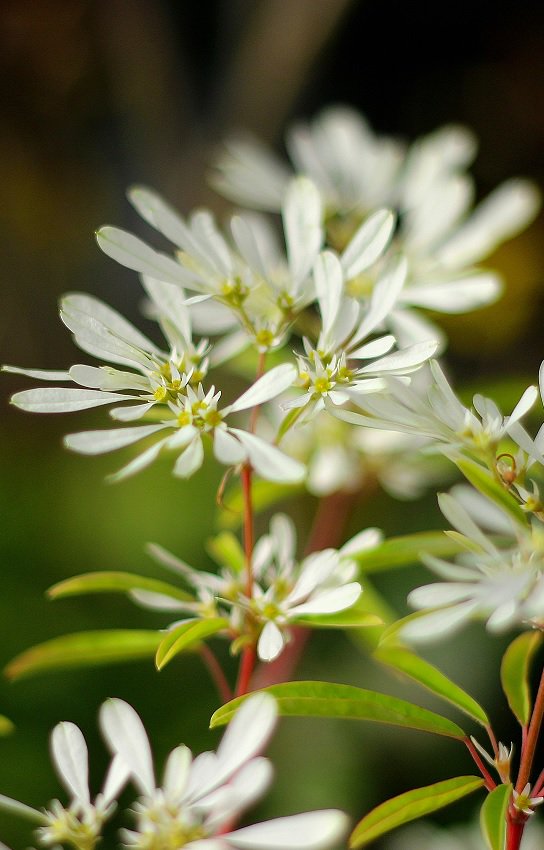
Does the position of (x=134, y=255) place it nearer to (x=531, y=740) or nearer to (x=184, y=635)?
(x=184, y=635)

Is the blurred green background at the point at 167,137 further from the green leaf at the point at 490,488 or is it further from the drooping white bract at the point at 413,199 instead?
the green leaf at the point at 490,488

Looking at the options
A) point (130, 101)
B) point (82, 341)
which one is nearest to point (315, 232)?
point (82, 341)

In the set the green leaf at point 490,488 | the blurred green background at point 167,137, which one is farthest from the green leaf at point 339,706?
the blurred green background at point 167,137

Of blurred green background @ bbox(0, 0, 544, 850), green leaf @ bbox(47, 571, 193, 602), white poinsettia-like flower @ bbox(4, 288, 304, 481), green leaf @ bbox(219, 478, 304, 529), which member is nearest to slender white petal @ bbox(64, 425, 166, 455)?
white poinsettia-like flower @ bbox(4, 288, 304, 481)

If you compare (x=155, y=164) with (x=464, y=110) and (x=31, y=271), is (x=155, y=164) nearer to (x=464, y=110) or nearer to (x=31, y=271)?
(x=31, y=271)

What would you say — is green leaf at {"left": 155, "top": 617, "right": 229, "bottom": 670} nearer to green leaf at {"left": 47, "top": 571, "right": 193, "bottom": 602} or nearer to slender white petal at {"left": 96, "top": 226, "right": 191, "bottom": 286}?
green leaf at {"left": 47, "top": 571, "right": 193, "bottom": 602}

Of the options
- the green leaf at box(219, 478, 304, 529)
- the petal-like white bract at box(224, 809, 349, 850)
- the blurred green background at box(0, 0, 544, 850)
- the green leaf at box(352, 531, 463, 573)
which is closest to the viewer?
the petal-like white bract at box(224, 809, 349, 850)
